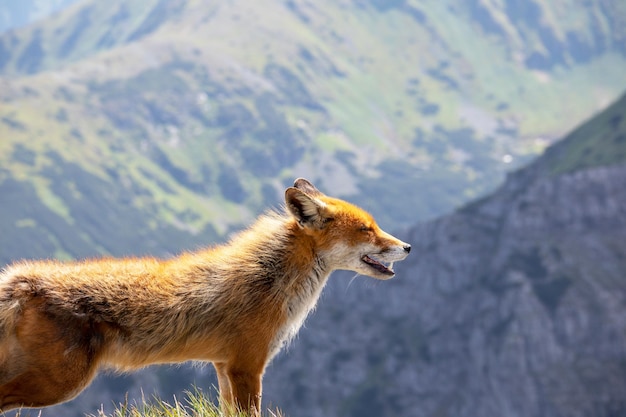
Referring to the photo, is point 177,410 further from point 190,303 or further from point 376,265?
point 376,265

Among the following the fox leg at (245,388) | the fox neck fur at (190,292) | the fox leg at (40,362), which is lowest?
the fox leg at (40,362)

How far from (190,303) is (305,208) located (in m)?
2.94

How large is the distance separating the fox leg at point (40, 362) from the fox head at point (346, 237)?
198 inches

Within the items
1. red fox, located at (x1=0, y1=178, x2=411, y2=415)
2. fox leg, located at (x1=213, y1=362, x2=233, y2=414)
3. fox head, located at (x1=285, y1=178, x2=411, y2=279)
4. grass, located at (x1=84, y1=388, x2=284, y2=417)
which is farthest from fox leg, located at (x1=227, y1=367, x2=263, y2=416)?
fox head, located at (x1=285, y1=178, x2=411, y2=279)

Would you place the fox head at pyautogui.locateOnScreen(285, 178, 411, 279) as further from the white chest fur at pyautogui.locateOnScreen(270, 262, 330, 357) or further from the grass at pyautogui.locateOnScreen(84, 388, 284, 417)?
the grass at pyautogui.locateOnScreen(84, 388, 284, 417)

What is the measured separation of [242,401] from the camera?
15312mm

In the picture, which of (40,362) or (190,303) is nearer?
(40,362)

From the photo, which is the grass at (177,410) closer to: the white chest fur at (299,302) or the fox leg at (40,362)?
the white chest fur at (299,302)

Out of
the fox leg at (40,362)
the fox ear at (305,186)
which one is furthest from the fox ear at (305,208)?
the fox leg at (40,362)

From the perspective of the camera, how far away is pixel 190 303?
15.9 metres

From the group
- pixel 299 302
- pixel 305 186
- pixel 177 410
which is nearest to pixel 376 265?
pixel 299 302

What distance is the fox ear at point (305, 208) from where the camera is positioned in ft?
54.0

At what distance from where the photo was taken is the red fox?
13.9m

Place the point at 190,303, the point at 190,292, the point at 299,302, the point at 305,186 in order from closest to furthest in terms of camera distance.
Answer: the point at 190,303
the point at 190,292
the point at 299,302
the point at 305,186
